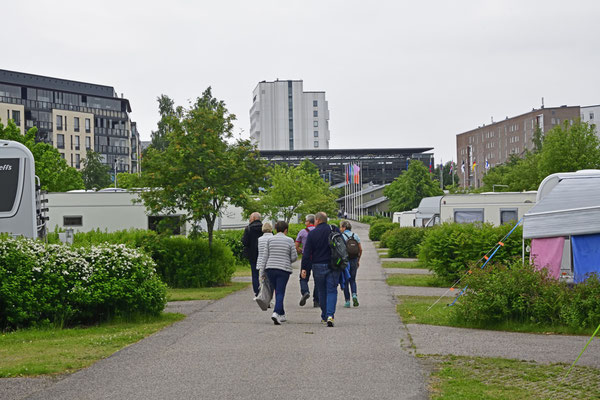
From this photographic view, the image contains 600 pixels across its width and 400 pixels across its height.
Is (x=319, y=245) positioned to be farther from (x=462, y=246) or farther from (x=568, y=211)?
(x=462, y=246)

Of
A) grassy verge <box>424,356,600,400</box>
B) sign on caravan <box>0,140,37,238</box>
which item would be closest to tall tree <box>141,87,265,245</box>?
sign on caravan <box>0,140,37,238</box>

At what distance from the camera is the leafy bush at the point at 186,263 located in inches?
802

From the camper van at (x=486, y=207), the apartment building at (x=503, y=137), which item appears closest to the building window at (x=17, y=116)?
the apartment building at (x=503, y=137)

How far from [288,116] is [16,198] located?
419 feet

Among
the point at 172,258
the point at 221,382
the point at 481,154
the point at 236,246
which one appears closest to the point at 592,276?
the point at 221,382

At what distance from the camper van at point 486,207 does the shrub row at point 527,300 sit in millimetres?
19392

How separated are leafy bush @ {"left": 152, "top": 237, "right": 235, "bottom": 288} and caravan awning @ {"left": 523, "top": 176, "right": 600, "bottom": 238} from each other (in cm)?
825

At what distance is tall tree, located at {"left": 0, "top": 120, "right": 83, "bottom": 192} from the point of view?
4291cm

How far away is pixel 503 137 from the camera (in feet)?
484

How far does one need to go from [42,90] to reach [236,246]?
8797 cm

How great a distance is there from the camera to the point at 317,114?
145 m

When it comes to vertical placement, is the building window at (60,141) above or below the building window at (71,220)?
above

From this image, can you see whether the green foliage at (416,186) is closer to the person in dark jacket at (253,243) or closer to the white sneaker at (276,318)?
the person in dark jacket at (253,243)

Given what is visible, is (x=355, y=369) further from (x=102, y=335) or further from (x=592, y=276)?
(x=592, y=276)
